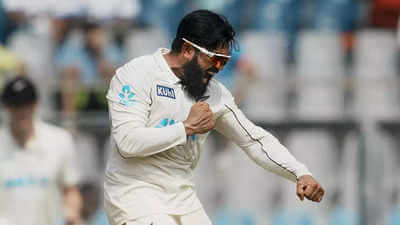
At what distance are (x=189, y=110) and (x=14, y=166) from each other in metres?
2.62

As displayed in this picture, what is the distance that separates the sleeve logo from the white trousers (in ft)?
1.75

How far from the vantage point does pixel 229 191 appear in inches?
381

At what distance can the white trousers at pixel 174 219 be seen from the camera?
481 centimetres

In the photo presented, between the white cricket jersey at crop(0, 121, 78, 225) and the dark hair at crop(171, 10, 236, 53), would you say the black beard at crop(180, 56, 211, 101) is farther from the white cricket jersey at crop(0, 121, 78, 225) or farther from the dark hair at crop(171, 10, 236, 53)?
the white cricket jersey at crop(0, 121, 78, 225)

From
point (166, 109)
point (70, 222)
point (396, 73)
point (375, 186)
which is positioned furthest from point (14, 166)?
point (396, 73)

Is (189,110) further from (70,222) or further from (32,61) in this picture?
(32,61)

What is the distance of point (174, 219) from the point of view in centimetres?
493

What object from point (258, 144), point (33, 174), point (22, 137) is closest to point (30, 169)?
point (33, 174)

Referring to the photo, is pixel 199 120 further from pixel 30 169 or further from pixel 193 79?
pixel 30 169

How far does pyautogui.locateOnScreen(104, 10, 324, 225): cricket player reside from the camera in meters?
4.75

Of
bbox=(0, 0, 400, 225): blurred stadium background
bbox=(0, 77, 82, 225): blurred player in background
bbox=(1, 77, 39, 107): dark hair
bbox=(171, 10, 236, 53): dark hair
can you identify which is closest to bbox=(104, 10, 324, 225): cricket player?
bbox=(171, 10, 236, 53): dark hair

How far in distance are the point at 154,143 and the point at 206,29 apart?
1.99 feet

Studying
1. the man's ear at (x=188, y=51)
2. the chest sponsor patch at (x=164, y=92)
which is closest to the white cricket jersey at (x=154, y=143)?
the chest sponsor patch at (x=164, y=92)

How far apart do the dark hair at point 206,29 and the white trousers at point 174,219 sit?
31.7 inches
